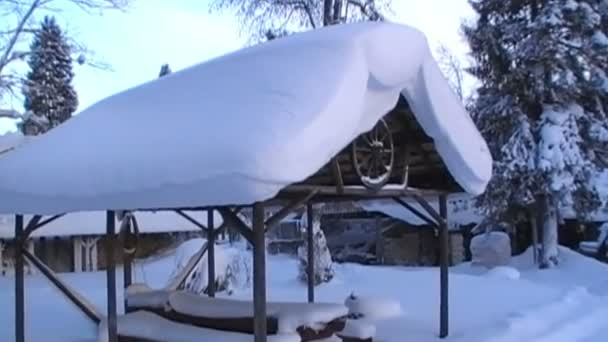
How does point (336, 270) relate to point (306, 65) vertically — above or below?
below

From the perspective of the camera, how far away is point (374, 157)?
24.5 ft

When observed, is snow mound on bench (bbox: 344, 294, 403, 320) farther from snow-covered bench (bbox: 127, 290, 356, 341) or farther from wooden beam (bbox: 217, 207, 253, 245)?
wooden beam (bbox: 217, 207, 253, 245)

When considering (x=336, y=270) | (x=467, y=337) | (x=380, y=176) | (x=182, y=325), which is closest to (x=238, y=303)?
(x=182, y=325)

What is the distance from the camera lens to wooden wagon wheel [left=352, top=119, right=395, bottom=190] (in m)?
7.33

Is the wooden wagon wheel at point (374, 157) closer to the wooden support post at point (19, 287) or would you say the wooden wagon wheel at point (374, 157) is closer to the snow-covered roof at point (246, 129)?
the snow-covered roof at point (246, 129)

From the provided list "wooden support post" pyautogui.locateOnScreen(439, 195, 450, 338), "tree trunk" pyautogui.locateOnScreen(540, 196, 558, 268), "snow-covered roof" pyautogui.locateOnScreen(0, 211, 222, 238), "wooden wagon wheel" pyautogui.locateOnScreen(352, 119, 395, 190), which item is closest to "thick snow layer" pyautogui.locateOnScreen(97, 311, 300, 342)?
"wooden wagon wheel" pyautogui.locateOnScreen(352, 119, 395, 190)

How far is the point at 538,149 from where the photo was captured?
1878 centimetres

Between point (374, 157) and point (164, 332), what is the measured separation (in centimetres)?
292

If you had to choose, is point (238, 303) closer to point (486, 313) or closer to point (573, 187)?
point (486, 313)

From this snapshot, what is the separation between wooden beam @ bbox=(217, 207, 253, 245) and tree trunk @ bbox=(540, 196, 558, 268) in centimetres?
1475

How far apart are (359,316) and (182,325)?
2745mm

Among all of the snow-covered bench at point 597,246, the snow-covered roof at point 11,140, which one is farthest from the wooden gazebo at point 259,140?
the snow-covered bench at point 597,246

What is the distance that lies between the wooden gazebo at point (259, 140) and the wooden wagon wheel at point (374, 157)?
0.6 inches

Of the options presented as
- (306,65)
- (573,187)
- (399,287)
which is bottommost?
(399,287)
